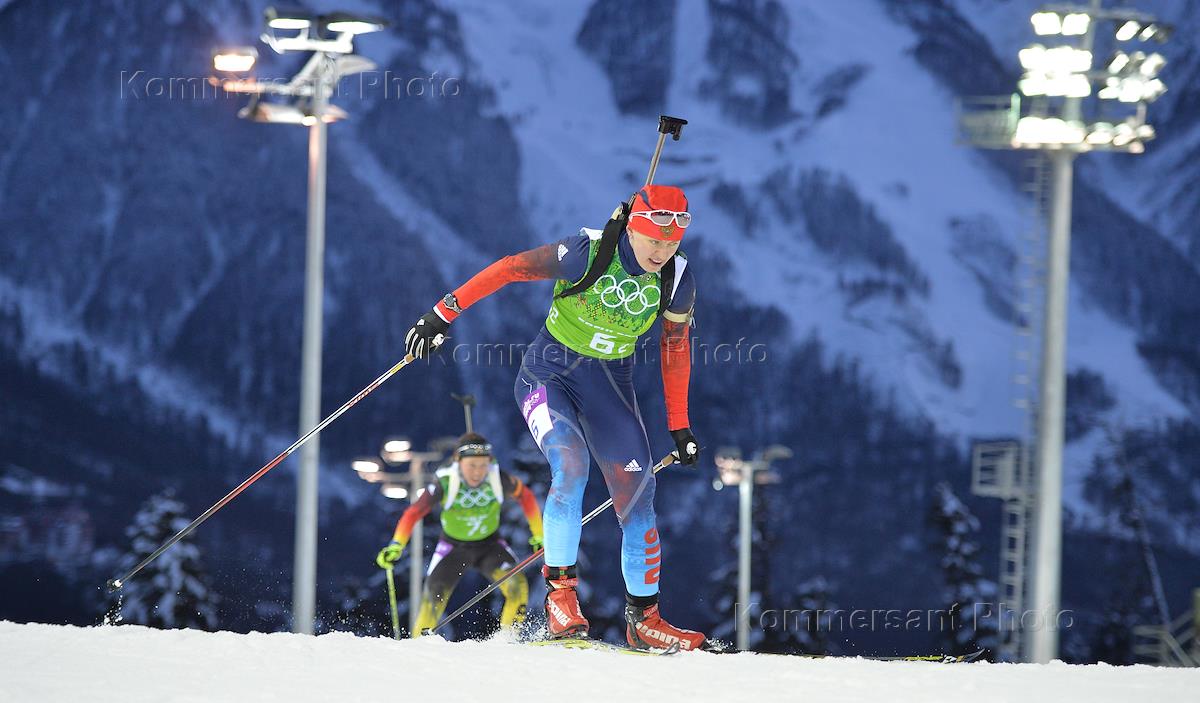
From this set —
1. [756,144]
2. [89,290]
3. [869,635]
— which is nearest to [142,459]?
[89,290]

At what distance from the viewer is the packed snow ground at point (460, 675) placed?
5.91 metres

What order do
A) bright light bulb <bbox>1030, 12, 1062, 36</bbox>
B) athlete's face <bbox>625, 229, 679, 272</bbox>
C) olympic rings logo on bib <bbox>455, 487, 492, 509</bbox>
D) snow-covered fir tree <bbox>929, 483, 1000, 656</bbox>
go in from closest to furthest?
athlete's face <bbox>625, 229, 679, 272</bbox>
olympic rings logo on bib <bbox>455, 487, 492, 509</bbox>
bright light bulb <bbox>1030, 12, 1062, 36</bbox>
snow-covered fir tree <bbox>929, 483, 1000, 656</bbox>

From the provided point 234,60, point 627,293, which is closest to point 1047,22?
point 234,60

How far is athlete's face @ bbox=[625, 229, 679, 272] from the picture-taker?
7400mm

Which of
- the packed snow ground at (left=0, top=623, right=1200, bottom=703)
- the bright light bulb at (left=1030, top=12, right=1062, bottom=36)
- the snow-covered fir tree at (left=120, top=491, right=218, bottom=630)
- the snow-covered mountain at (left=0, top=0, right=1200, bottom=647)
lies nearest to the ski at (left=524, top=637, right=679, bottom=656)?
the packed snow ground at (left=0, top=623, right=1200, bottom=703)

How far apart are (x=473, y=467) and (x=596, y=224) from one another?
2725 inches

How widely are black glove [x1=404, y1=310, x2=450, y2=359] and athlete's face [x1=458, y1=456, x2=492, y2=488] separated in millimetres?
4261

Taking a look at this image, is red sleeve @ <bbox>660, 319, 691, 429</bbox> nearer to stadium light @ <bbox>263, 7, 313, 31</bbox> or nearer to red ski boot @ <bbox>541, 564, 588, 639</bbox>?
red ski boot @ <bbox>541, 564, 588, 639</bbox>

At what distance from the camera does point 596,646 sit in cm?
752

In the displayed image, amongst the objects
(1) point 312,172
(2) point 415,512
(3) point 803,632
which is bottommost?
(3) point 803,632

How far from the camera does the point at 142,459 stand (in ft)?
220

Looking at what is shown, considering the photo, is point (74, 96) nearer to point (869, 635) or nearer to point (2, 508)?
point (2, 508)

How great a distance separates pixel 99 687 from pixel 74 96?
82490 millimetres

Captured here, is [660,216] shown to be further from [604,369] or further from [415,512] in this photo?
[415,512]
